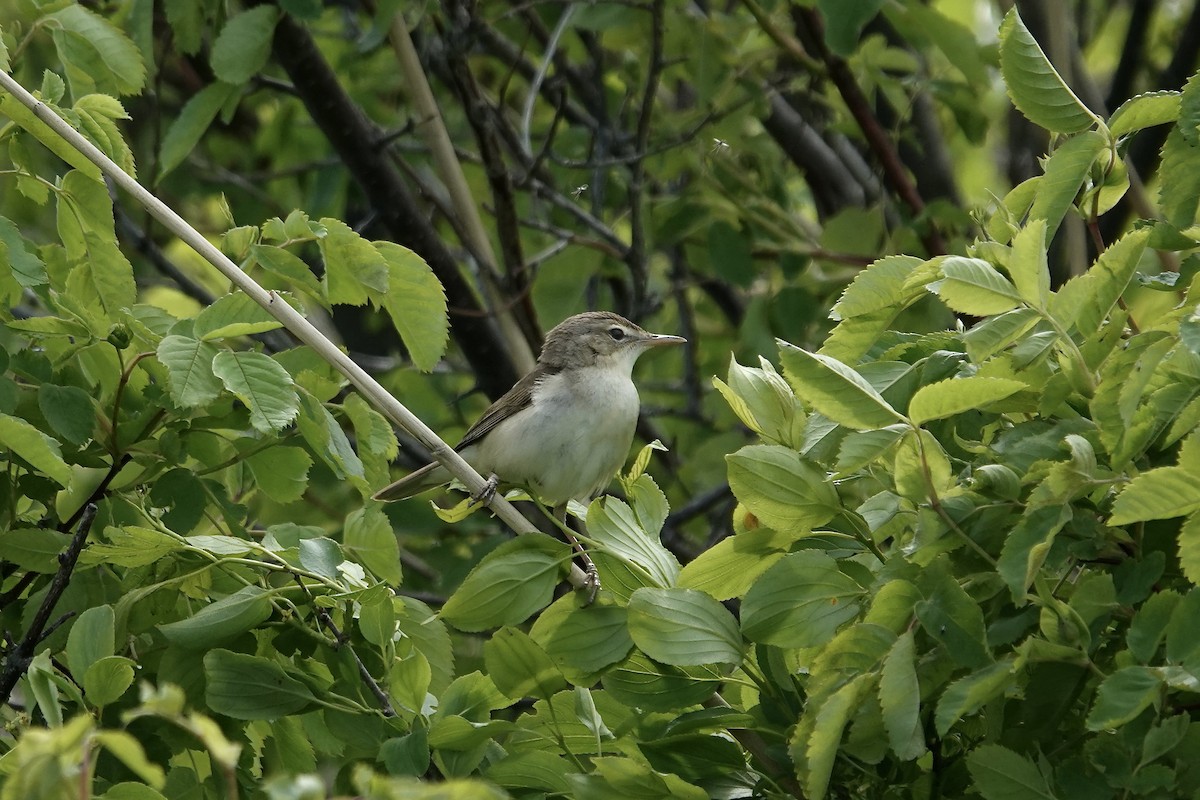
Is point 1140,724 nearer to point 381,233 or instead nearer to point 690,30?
point 690,30

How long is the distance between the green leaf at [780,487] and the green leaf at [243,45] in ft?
9.62

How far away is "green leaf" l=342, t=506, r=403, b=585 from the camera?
2.72 metres

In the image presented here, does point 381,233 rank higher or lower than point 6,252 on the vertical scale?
lower

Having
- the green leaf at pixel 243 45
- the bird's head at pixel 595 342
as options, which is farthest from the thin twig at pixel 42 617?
the bird's head at pixel 595 342

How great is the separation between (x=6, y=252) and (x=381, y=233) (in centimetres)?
371

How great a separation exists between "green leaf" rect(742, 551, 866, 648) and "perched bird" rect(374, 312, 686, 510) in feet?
7.20

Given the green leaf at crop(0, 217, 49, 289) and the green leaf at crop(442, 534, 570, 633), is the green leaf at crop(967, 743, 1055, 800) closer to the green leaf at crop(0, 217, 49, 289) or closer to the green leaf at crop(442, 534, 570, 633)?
the green leaf at crop(442, 534, 570, 633)

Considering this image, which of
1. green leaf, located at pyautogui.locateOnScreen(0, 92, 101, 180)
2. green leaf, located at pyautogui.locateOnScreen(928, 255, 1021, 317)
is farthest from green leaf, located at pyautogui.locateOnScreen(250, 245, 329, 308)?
green leaf, located at pyautogui.locateOnScreen(928, 255, 1021, 317)

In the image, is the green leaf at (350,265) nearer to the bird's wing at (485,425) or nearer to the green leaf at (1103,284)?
the green leaf at (1103,284)

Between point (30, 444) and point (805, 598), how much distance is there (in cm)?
135

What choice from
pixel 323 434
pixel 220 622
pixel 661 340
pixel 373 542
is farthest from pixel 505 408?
pixel 220 622

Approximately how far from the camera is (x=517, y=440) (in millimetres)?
4367

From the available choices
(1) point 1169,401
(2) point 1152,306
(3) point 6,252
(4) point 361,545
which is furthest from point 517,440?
(1) point 1169,401

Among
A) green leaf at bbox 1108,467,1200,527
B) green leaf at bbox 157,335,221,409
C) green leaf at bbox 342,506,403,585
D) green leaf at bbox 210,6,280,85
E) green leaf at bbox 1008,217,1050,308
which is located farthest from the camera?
green leaf at bbox 210,6,280,85
